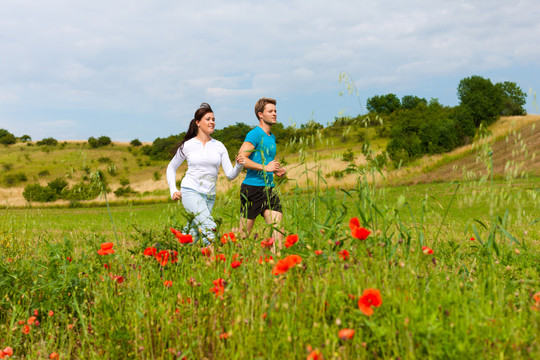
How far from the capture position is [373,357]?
1.92 m

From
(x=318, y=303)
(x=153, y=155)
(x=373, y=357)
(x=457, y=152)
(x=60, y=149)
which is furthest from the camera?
(x=60, y=149)

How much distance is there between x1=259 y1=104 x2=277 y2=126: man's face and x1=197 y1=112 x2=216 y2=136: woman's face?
708mm

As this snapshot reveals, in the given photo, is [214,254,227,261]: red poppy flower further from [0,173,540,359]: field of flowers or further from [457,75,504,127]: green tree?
[457,75,504,127]: green tree

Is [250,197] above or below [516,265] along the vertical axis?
above

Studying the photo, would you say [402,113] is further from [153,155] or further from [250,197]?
[250,197]

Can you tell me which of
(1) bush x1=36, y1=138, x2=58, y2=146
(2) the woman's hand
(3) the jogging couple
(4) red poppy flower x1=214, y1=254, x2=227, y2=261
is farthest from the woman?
(1) bush x1=36, y1=138, x2=58, y2=146

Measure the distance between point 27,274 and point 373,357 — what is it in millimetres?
2880

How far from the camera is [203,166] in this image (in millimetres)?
5211

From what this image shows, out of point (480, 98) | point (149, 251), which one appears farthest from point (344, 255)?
point (480, 98)

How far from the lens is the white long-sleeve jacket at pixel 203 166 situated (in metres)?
5.12

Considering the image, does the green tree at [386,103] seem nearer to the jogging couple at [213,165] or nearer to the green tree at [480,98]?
the green tree at [480,98]

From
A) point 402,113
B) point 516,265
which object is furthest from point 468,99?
point 516,265

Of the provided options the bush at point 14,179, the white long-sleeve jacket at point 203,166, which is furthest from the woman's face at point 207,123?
the bush at point 14,179

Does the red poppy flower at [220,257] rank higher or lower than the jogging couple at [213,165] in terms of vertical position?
lower
